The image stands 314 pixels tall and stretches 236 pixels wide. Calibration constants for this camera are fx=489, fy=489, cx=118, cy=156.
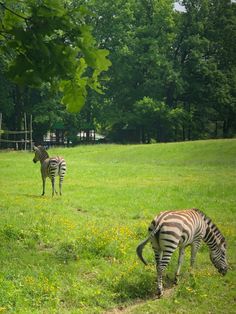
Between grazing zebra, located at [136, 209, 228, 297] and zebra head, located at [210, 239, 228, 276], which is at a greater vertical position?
grazing zebra, located at [136, 209, 228, 297]

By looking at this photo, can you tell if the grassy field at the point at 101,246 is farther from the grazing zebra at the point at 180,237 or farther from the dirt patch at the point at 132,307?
the grazing zebra at the point at 180,237

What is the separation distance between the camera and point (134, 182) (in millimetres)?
27266

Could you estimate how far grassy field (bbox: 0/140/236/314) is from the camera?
906cm

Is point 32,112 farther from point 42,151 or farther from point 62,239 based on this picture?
point 62,239

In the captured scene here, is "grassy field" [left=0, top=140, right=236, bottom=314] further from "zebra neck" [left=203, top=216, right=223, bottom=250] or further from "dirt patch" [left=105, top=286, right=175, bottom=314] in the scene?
"zebra neck" [left=203, top=216, right=223, bottom=250]

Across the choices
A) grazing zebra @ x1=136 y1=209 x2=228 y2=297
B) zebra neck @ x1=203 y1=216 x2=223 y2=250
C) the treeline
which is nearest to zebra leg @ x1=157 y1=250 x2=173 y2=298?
grazing zebra @ x1=136 y1=209 x2=228 y2=297

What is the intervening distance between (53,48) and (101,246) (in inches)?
199

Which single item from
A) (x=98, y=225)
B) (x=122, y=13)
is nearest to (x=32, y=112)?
(x=122, y=13)

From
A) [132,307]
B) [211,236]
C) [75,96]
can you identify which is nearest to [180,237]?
[211,236]

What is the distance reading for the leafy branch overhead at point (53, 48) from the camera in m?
9.39

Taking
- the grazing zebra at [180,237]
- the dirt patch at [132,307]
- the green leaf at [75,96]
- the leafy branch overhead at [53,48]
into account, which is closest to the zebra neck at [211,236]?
the grazing zebra at [180,237]

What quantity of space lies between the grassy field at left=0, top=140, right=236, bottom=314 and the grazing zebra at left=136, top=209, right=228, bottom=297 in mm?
417

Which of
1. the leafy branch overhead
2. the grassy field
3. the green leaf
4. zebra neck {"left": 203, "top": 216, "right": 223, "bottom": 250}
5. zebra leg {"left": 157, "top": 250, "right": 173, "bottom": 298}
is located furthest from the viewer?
zebra neck {"left": 203, "top": 216, "right": 223, "bottom": 250}

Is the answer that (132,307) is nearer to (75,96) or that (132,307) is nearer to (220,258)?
(220,258)
